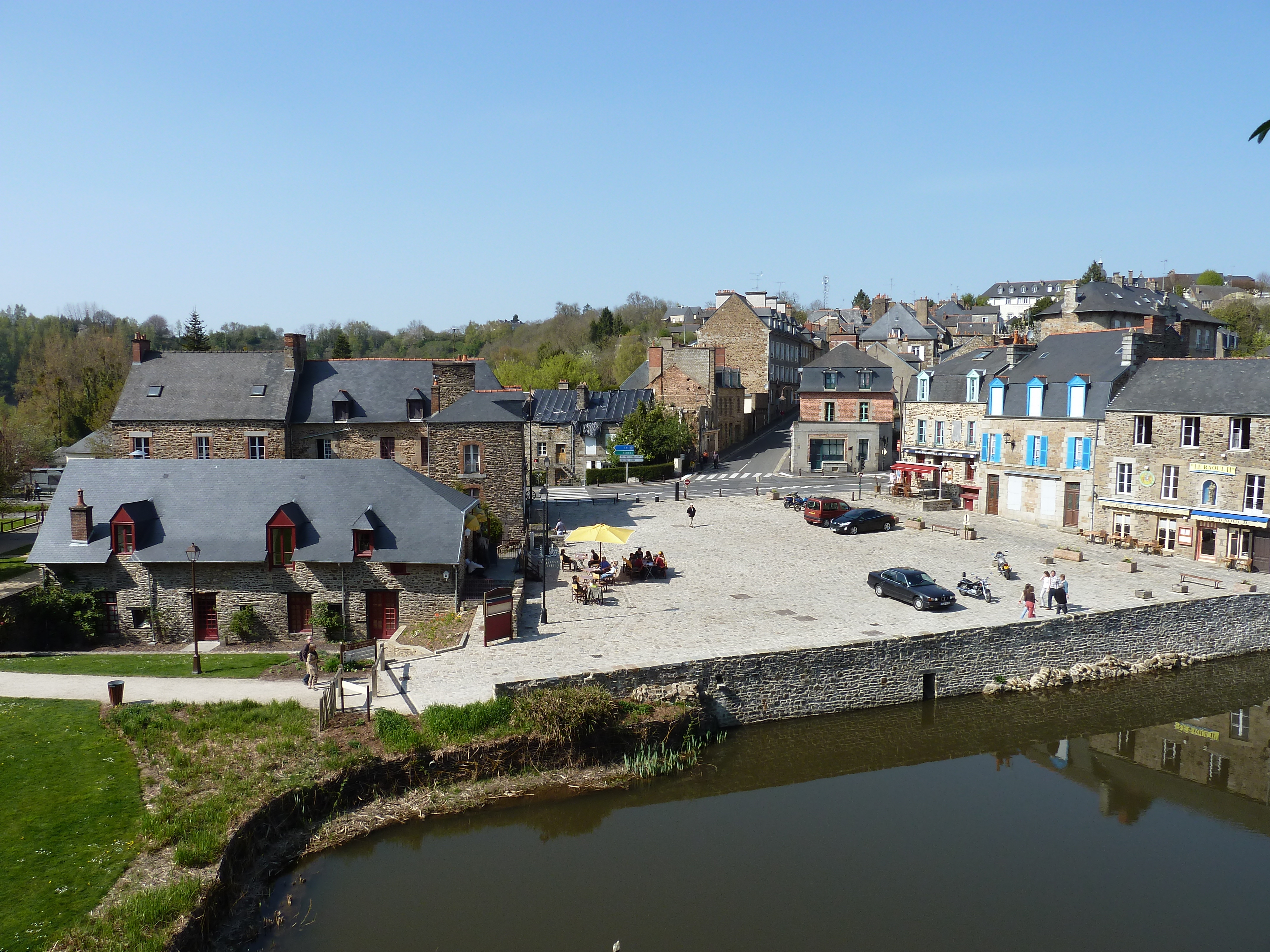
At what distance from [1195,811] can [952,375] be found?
26006 millimetres

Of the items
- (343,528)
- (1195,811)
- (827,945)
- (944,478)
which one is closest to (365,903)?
(827,945)

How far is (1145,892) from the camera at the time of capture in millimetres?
13125

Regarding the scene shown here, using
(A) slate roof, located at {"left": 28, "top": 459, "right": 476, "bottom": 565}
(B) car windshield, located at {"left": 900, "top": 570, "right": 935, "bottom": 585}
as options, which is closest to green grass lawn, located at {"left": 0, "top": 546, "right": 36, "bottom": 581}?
(A) slate roof, located at {"left": 28, "top": 459, "right": 476, "bottom": 565}

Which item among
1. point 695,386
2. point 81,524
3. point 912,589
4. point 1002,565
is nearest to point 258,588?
point 81,524

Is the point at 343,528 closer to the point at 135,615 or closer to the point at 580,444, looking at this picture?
the point at 135,615

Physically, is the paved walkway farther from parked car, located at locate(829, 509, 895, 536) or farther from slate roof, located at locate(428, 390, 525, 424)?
slate roof, located at locate(428, 390, 525, 424)

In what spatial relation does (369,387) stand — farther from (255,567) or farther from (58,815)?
(58,815)

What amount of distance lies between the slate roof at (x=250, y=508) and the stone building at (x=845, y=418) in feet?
96.2

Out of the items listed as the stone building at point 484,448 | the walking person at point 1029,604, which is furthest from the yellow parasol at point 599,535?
the walking person at point 1029,604

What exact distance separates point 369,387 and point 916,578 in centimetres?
2208

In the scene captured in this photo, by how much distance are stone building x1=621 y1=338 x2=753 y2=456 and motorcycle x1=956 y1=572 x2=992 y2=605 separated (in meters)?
31.1

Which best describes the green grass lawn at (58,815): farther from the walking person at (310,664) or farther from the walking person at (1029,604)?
the walking person at (1029,604)

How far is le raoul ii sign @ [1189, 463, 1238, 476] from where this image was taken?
2695 centimetres

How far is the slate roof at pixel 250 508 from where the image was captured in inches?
851
